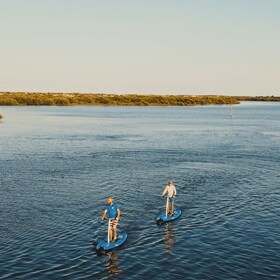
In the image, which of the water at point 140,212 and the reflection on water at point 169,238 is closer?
the water at point 140,212

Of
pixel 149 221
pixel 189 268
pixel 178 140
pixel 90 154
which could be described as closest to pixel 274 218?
pixel 149 221

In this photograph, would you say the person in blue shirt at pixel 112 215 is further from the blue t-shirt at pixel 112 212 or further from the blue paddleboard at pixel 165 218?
the blue paddleboard at pixel 165 218

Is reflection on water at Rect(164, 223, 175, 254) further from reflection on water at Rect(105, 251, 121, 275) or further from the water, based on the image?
reflection on water at Rect(105, 251, 121, 275)

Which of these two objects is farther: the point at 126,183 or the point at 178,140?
the point at 178,140

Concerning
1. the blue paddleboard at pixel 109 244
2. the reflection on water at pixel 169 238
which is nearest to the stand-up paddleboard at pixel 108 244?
the blue paddleboard at pixel 109 244

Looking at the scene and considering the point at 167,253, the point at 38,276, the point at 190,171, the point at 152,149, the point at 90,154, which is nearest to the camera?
the point at 38,276

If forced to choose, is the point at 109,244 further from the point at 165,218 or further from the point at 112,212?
the point at 165,218

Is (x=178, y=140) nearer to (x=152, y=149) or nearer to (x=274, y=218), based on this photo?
(x=152, y=149)

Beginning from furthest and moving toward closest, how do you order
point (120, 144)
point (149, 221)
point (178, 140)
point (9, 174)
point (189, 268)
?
point (178, 140), point (120, 144), point (9, 174), point (149, 221), point (189, 268)
